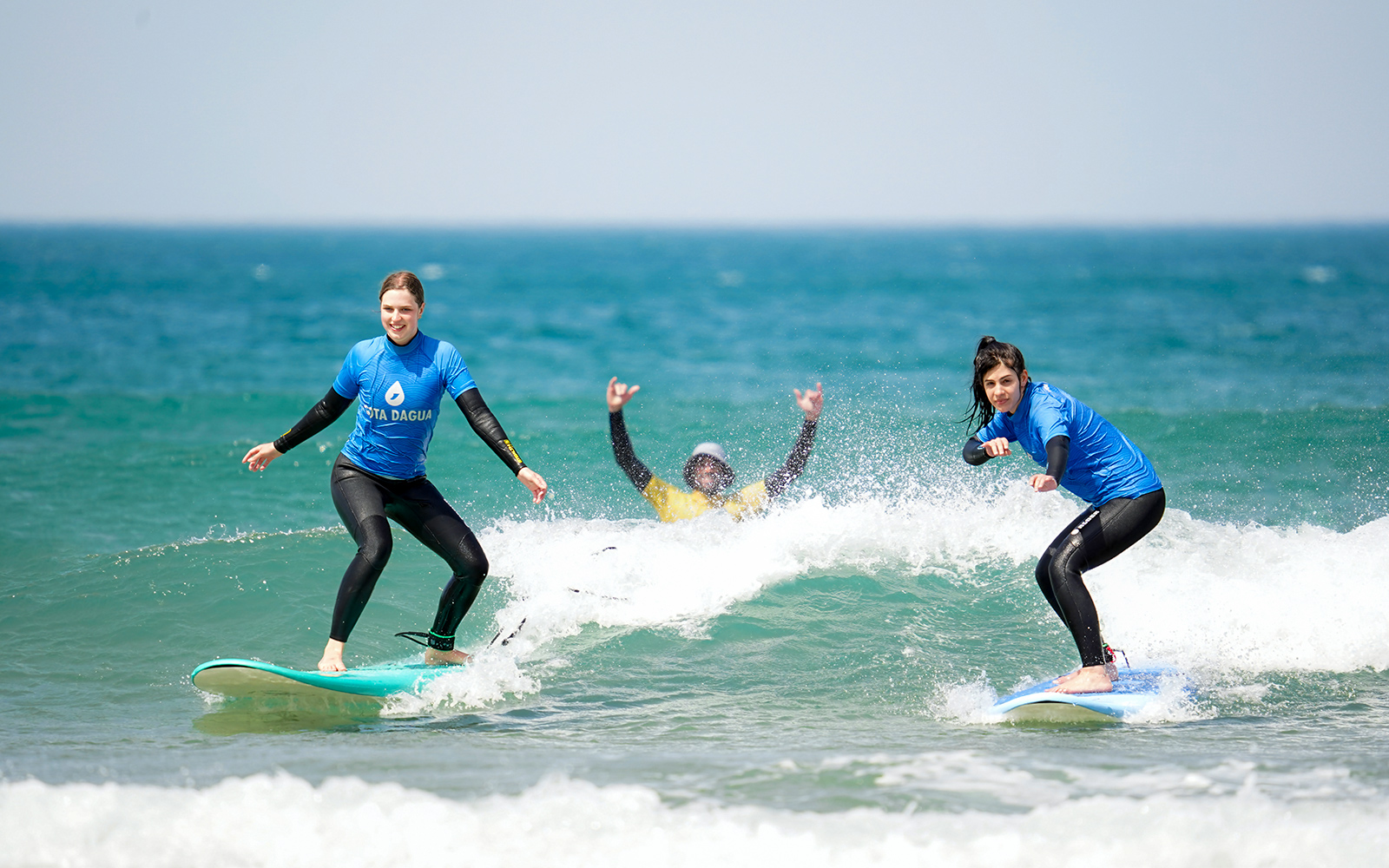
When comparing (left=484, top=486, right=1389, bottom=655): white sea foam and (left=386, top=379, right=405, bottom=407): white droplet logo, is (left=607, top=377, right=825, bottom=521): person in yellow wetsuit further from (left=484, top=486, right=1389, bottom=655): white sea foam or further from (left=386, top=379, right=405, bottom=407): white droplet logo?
(left=386, top=379, right=405, bottom=407): white droplet logo

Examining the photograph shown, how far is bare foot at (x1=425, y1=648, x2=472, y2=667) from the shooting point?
6.18 m

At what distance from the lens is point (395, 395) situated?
557cm

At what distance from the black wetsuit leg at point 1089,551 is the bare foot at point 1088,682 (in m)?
0.05

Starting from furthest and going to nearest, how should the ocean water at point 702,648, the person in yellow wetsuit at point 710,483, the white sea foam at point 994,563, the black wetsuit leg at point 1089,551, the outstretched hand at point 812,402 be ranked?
the person in yellow wetsuit at point 710,483, the outstretched hand at point 812,402, the white sea foam at point 994,563, the black wetsuit leg at point 1089,551, the ocean water at point 702,648

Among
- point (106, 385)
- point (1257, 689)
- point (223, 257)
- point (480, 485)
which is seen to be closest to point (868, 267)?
point (223, 257)

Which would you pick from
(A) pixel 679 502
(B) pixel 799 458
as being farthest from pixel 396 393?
(B) pixel 799 458

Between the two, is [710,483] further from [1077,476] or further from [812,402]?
[1077,476]

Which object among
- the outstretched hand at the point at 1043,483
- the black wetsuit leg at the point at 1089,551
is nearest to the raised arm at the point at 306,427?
the outstretched hand at the point at 1043,483

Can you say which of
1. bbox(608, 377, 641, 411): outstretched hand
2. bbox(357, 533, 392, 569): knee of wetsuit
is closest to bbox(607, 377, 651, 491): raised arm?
bbox(608, 377, 641, 411): outstretched hand

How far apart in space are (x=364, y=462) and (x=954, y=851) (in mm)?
3478

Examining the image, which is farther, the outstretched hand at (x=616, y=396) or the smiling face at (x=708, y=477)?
the smiling face at (x=708, y=477)

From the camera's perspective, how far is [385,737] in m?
5.38

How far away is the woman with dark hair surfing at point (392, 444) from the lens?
5.54m

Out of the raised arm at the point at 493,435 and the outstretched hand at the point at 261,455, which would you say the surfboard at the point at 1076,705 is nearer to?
the raised arm at the point at 493,435
